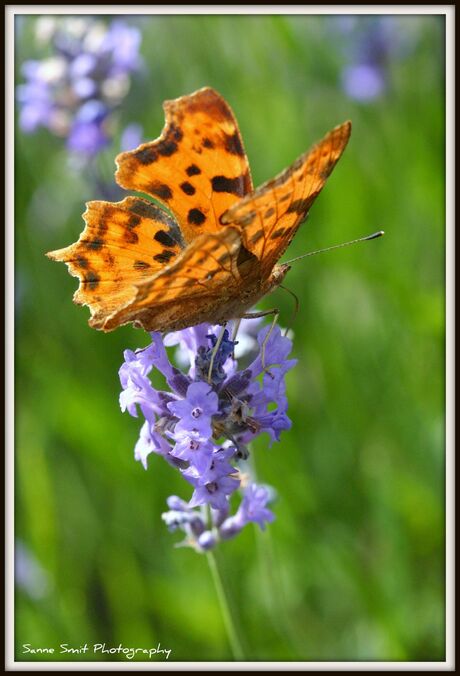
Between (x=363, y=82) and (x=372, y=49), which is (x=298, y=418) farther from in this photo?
(x=372, y=49)

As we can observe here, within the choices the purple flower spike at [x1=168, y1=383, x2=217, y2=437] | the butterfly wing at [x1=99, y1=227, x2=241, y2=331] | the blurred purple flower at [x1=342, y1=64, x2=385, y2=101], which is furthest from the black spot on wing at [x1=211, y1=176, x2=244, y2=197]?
the blurred purple flower at [x1=342, y1=64, x2=385, y2=101]

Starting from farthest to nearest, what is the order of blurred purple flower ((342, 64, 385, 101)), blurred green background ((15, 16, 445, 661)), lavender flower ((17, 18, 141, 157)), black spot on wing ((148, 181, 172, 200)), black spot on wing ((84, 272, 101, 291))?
blurred purple flower ((342, 64, 385, 101))
lavender flower ((17, 18, 141, 157))
blurred green background ((15, 16, 445, 661))
black spot on wing ((148, 181, 172, 200))
black spot on wing ((84, 272, 101, 291))

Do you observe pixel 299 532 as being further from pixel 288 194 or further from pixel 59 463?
pixel 288 194

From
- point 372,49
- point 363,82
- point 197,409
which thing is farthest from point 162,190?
point 372,49

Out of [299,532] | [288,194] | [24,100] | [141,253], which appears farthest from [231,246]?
[24,100]

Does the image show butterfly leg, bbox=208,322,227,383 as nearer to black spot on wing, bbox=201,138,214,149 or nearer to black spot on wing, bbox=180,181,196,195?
black spot on wing, bbox=180,181,196,195

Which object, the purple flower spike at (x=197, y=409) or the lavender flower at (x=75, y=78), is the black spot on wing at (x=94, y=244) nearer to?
the purple flower spike at (x=197, y=409)

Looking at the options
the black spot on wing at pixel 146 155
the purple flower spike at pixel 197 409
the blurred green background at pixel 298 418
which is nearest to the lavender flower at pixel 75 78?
the blurred green background at pixel 298 418
